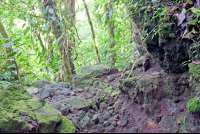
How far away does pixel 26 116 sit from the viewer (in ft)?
5.93

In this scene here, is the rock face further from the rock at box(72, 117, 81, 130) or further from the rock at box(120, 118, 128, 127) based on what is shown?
the rock at box(72, 117, 81, 130)

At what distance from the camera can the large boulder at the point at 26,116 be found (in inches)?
64.7

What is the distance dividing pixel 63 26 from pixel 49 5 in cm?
76

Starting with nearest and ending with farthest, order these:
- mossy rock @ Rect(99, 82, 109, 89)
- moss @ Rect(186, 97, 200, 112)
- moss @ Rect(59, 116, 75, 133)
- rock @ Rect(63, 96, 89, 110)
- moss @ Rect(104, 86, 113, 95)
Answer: moss @ Rect(186, 97, 200, 112), moss @ Rect(59, 116, 75, 133), rock @ Rect(63, 96, 89, 110), moss @ Rect(104, 86, 113, 95), mossy rock @ Rect(99, 82, 109, 89)

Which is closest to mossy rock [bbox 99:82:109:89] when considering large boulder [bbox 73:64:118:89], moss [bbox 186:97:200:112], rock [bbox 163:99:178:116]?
large boulder [bbox 73:64:118:89]

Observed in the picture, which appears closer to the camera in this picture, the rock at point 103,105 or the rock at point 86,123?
the rock at point 86,123

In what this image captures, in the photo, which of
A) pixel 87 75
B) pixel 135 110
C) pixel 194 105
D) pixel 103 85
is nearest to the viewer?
pixel 194 105

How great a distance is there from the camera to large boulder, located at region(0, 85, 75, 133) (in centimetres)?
164

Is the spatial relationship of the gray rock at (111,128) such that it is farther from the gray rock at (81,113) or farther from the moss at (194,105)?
the moss at (194,105)

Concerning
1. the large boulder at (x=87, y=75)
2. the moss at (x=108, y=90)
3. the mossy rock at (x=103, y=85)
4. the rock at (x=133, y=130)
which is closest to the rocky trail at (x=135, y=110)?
the rock at (x=133, y=130)

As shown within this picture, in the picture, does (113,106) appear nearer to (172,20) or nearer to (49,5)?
(172,20)

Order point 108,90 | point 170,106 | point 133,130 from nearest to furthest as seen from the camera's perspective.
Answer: point 133,130 < point 170,106 < point 108,90

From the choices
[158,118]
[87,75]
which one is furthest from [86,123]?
[87,75]

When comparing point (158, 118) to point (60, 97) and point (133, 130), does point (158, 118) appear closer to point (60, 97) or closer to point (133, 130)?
point (133, 130)
